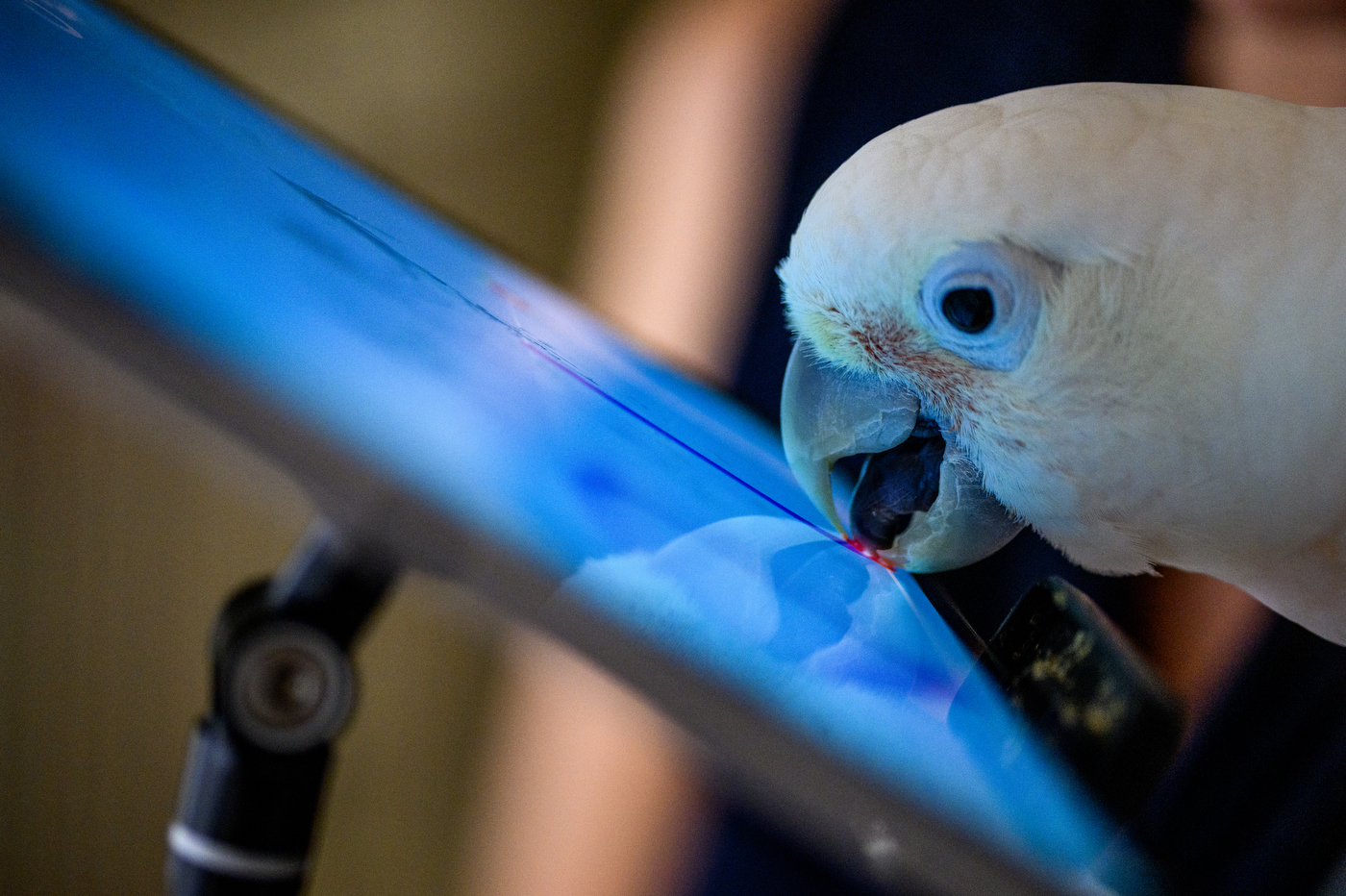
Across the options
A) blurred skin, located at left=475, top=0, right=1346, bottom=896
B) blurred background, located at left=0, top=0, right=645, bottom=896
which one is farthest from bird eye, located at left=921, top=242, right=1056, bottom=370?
blurred background, located at left=0, top=0, right=645, bottom=896

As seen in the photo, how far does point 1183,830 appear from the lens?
15.4 inches

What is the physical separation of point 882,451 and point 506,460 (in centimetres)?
24

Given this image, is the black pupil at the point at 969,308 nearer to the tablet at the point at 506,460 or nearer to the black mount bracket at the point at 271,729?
the tablet at the point at 506,460

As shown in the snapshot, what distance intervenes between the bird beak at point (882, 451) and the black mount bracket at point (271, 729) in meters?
0.23

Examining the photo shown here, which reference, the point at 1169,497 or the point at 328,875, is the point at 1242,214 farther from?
the point at 328,875

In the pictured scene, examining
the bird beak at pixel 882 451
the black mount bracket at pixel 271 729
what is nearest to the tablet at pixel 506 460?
the bird beak at pixel 882 451

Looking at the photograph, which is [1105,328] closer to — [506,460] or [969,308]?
[969,308]

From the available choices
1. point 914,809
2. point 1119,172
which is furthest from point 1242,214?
point 914,809

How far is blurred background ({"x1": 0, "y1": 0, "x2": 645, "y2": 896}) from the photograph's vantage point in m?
1.12

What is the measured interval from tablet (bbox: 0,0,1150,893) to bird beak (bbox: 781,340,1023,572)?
31 millimetres

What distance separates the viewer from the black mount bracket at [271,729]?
1.54ft

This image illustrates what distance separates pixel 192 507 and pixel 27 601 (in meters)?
0.22

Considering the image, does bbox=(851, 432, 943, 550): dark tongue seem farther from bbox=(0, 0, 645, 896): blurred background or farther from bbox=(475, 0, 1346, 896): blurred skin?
bbox=(0, 0, 645, 896): blurred background

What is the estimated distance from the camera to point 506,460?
26cm
